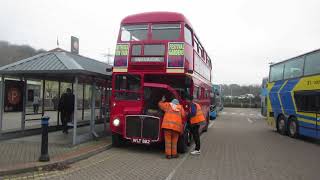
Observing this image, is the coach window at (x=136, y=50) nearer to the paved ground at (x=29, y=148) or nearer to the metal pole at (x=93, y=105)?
the metal pole at (x=93, y=105)

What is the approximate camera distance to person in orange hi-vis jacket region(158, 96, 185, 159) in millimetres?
9961

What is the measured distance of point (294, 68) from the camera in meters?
16.4

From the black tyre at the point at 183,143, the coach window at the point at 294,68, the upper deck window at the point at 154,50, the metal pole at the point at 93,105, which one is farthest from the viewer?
the coach window at the point at 294,68

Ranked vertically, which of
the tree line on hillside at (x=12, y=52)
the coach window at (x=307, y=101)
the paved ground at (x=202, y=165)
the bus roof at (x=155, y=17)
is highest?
the tree line on hillside at (x=12, y=52)

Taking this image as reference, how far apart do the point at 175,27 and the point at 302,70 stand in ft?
22.8

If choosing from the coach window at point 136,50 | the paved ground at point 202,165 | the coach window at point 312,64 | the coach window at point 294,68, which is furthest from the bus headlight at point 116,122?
the coach window at point 294,68

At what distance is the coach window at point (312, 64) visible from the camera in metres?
14.2

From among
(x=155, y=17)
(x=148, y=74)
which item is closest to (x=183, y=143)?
(x=148, y=74)

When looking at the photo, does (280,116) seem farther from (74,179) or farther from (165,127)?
(74,179)

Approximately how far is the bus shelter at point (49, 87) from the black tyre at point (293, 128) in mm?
8309

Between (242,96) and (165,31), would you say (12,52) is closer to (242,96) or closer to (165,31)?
(165,31)

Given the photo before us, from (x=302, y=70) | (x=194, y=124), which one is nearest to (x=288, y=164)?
(x=194, y=124)

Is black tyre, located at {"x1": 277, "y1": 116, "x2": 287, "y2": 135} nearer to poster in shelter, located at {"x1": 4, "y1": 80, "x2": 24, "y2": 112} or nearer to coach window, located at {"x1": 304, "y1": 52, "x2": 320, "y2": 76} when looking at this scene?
coach window, located at {"x1": 304, "y1": 52, "x2": 320, "y2": 76}

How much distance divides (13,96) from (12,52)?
17.6 metres
